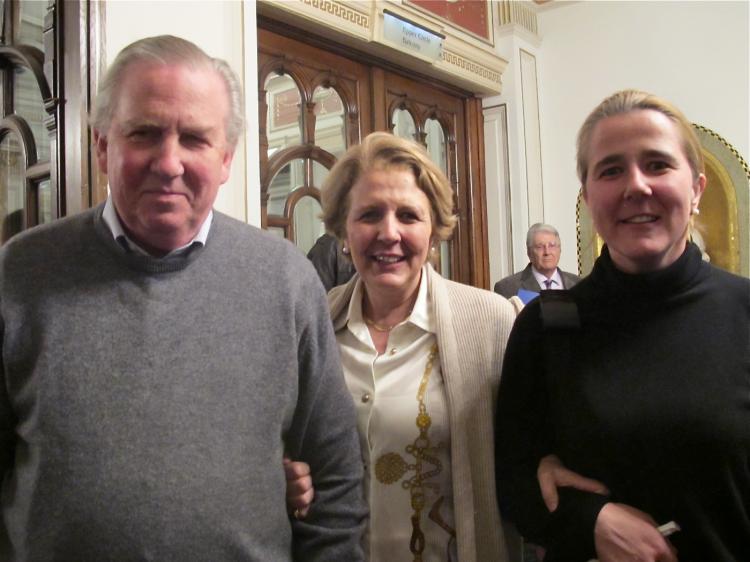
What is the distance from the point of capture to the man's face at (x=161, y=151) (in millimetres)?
1112

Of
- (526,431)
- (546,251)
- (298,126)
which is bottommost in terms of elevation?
(526,431)

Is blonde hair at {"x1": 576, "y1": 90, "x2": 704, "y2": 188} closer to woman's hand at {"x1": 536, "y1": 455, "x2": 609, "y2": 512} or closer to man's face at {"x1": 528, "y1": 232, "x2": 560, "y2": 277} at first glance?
woman's hand at {"x1": 536, "y1": 455, "x2": 609, "y2": 512}

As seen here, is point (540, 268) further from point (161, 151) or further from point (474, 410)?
point (161, 151)

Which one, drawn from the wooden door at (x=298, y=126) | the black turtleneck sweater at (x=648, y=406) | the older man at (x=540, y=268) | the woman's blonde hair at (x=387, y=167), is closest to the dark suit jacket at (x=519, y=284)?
the older man at (x=540, y=268)

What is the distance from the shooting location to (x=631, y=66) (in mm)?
5262

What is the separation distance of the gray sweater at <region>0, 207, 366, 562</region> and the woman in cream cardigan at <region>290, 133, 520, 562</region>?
290mm

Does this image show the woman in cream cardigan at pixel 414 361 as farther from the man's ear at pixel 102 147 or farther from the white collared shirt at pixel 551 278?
the white collared shirt at pixel 551 278

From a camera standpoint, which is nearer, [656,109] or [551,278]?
[656,109]

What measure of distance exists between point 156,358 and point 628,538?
0.84 metres

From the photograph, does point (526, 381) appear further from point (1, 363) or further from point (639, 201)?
point (1, 363)

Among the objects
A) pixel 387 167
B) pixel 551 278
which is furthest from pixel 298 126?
pixel 387 167

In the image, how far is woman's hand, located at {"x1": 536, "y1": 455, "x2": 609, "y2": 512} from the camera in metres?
1.22

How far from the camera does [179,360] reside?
1094mm

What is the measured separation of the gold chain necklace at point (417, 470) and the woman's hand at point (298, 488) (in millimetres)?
273
